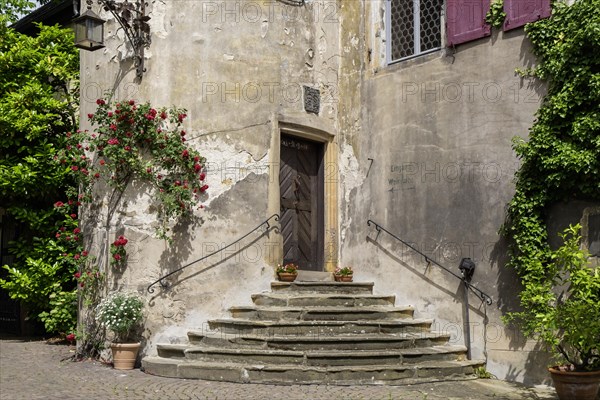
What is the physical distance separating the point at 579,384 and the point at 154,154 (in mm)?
5857

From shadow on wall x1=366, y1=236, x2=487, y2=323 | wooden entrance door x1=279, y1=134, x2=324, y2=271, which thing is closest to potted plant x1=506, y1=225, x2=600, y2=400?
shadow on wall x1=366, y1=236, x2=487, y2=323

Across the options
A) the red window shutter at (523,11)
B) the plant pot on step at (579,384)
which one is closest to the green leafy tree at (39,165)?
the red window shutter at (523,11)

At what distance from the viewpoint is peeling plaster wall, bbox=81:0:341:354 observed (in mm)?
9109

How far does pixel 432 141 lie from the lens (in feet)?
30.7

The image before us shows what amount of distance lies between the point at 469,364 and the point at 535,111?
3.15 meters

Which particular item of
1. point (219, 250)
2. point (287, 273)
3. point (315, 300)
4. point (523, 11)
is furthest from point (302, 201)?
point (523, 11)

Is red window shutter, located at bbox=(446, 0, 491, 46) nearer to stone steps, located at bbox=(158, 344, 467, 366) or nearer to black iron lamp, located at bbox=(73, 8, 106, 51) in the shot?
stone steps, located at bbox=(158, 344, 467, 366)

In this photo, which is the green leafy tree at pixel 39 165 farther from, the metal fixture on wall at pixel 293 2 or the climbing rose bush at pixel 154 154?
the metal fixture on wall at pixel 293 2

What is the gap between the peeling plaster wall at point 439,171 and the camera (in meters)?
8.36

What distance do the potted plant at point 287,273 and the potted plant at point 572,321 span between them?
10.4ft

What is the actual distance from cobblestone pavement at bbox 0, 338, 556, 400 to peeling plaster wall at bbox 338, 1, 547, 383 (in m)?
0.86

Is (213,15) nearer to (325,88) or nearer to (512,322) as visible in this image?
(325,88)

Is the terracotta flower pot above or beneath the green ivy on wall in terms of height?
beneath

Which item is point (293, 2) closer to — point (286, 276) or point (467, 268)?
point (286, 276)
